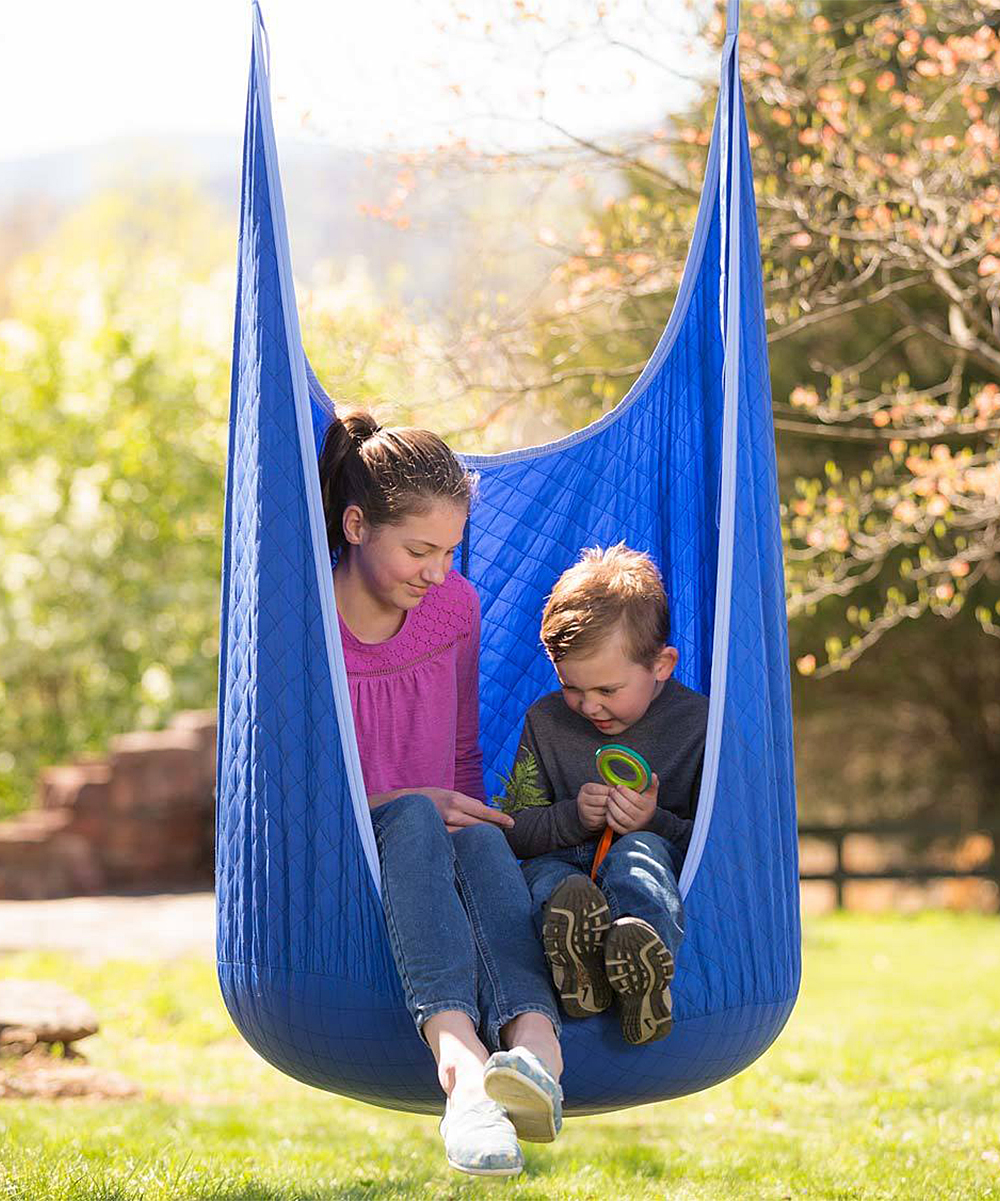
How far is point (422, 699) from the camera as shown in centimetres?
246

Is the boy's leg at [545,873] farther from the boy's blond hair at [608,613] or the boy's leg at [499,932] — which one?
the boy's blond hair at [608,613]

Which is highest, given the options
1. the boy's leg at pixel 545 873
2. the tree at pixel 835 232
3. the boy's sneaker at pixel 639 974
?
the tree at pixel 835 232

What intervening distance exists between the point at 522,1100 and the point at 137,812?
21.9 ft

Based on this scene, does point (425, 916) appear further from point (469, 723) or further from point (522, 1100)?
point (469, 723)

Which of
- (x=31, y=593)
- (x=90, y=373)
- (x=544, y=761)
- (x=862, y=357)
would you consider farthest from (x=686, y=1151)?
(x=90, y=373)

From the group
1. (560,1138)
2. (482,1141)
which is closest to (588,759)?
(482,1141)

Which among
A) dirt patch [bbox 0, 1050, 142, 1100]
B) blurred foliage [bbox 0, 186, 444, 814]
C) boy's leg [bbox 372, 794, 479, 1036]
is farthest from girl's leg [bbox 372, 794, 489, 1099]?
blurred foliage [bbox 0, 186, 444, 814]

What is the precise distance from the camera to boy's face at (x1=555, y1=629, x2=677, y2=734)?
2.34 meters

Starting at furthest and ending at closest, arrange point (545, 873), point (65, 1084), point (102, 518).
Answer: point (102, 518) < point (65, 1084) < point (545, 873)

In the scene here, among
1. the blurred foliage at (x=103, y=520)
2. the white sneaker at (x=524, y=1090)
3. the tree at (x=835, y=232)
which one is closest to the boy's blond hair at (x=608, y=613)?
the white sneaker at (x=524, y=1090)

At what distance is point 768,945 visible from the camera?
85.9 inches

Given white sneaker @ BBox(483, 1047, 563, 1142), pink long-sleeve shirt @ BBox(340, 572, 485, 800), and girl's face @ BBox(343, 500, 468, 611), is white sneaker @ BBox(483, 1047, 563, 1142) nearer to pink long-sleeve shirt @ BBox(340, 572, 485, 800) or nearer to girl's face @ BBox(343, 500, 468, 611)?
pink long-sleeve shirt @ BBox(340, 572, 485, 800)

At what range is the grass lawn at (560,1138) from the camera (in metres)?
2.78

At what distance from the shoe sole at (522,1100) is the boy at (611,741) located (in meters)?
0.29
